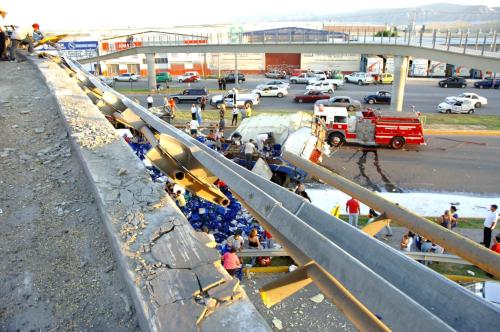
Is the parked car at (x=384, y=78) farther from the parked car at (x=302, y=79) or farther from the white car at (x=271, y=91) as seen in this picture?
the white car at (x=271, y=91)

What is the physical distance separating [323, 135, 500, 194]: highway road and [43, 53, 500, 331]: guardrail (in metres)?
12.8

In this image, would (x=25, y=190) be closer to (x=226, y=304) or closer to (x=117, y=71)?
(x=226, y=304)

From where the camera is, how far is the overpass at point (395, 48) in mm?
21844

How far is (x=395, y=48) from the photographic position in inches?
1091

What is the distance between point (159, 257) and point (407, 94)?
37.0m

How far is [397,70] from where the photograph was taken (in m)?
27.5

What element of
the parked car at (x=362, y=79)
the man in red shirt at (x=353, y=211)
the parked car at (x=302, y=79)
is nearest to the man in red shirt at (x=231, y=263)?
the man in red shirt at (x=353, y=211)

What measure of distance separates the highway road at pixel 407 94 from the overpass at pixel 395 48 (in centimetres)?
414

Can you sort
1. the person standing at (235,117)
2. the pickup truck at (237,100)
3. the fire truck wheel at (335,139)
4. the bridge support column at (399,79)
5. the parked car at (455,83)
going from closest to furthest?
the fire truck wheel at (335,139)
the person standing at (235,117)
the bridge support column at (399,79)
the pickup truck at (237,100)
the parked car at (455,83)

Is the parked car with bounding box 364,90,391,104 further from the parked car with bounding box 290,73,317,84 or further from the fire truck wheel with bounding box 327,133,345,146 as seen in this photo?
the fire truck wheel with bounding box 327,133,345,146

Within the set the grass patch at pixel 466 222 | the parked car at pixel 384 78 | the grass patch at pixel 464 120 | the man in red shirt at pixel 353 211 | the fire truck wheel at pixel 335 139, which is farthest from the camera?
the parked car at pixel 384 78

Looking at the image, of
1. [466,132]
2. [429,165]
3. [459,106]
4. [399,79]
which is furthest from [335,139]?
[459,106]

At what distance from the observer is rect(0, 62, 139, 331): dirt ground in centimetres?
299

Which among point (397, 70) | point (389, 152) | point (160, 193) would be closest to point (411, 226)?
point (160, 193)
